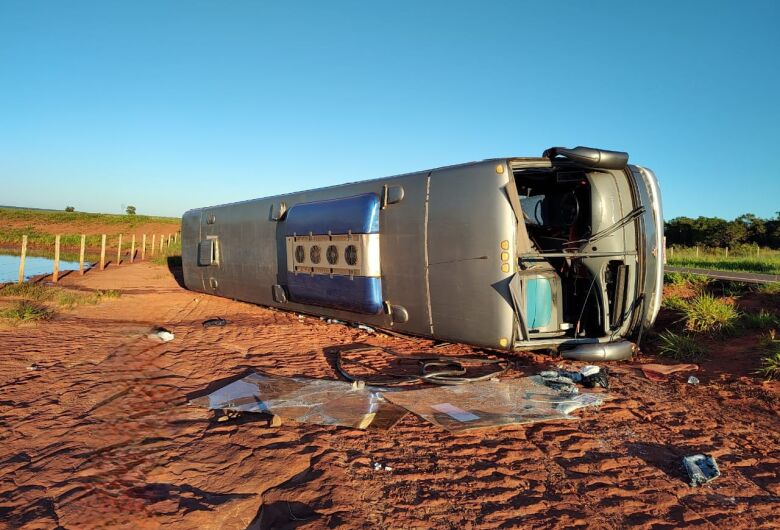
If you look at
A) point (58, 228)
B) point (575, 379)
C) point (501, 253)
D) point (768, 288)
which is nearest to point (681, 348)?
point (575, 379)

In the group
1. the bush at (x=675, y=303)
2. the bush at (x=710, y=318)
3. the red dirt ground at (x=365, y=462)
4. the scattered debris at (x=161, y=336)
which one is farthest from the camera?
the bush at (x=675, y=303)

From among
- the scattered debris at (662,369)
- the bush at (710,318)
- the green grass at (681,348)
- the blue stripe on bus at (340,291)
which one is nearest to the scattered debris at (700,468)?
the scattered debris at (662,369)

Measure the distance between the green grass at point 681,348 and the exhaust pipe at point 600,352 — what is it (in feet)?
3.73

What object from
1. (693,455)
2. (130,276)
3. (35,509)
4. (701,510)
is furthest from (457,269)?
(130,276)

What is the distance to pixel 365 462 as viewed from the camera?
3.28 meters

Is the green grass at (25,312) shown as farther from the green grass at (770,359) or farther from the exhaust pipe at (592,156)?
the green grass at (770,359)

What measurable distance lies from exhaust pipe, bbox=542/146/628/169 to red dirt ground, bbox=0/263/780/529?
2598 millimetres

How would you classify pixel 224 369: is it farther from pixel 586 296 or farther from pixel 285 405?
pixel 586 296

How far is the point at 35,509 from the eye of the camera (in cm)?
272

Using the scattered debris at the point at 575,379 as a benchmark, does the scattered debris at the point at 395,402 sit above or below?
below

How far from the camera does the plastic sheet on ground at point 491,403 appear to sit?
3.94m

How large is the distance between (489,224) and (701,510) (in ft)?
10.8

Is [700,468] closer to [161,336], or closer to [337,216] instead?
[337,216]

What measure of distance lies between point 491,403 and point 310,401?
1.79 metres
